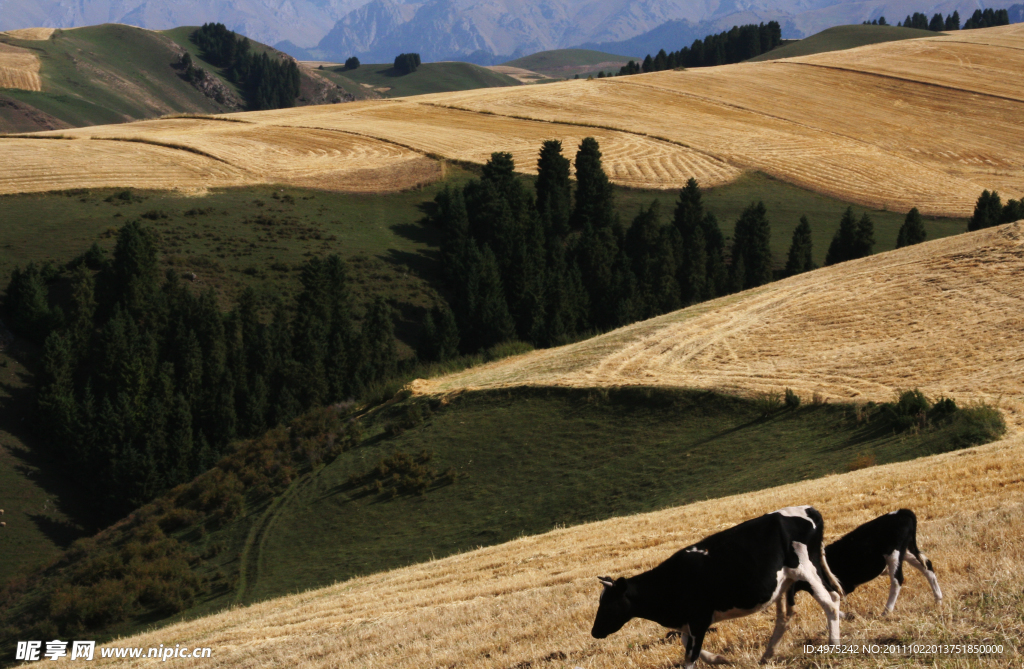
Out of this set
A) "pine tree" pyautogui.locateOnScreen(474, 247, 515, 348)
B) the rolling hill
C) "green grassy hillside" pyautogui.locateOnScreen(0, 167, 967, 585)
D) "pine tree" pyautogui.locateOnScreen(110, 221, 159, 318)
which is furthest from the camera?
"pine tree" pyautogui.locateOnScreen(474, 247, 515, 348)

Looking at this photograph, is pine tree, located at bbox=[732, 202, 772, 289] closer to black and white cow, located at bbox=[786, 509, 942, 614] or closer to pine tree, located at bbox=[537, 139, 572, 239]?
pine tree, located at bbox=[537, 139, 572, 239]

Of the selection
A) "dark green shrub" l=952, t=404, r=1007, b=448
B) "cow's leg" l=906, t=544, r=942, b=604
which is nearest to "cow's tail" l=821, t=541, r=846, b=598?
"cow's leg" l=906, t=544, r=942, b=604

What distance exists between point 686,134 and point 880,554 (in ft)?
381

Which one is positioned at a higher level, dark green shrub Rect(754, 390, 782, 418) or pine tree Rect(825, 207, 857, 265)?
dark green shrub Rect(754, 390, 782, 418)

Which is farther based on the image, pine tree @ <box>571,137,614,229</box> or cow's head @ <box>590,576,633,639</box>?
pine tree @ <box>571,137,614,229</box>

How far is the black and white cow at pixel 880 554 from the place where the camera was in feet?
28.0

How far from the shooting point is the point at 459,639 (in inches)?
496

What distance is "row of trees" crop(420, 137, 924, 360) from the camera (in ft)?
251

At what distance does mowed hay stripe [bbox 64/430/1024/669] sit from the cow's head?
1.26 m

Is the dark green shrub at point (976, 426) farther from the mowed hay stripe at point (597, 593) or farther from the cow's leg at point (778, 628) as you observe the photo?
the cow's leg at point (778, 628)

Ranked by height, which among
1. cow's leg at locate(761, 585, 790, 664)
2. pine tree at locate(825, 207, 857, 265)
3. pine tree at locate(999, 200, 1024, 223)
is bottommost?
pine tree at locate(825, 207, 857, 265)

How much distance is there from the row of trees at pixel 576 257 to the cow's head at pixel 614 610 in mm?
60320

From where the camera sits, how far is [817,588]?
7848mm

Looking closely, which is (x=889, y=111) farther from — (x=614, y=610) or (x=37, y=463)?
(x=614, y=610)
